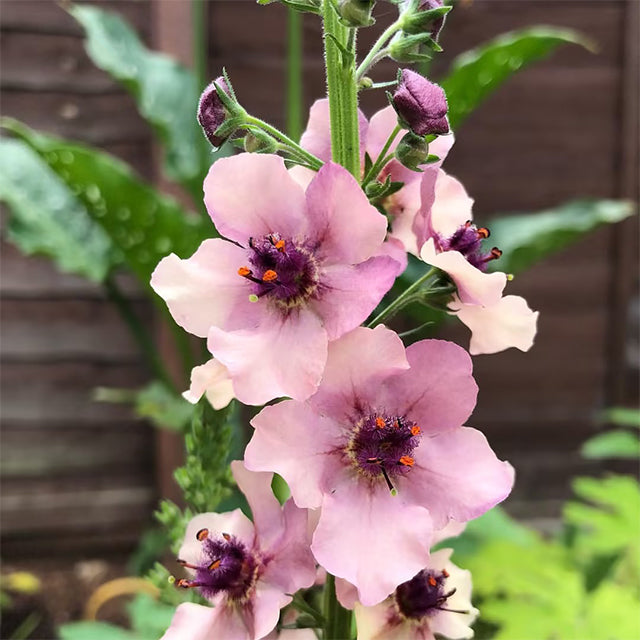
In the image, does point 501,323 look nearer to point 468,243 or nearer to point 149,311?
point 468,243

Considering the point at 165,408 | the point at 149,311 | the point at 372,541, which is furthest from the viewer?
the point at 149,311

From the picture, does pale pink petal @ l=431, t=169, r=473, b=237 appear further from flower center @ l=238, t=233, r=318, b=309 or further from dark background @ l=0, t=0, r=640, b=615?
dark background @ l=0, t=0, r=640, b=615

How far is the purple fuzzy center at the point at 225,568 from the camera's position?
0.37m

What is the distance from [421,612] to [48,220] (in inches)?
50.4

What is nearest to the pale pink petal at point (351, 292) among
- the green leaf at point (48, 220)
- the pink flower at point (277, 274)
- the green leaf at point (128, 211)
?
the pink flower at point (277, 274)

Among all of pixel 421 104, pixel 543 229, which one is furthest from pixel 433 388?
pixel 543 229

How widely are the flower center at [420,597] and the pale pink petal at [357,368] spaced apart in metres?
0.11

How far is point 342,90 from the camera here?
1.20ft

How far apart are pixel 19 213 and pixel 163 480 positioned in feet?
2.46

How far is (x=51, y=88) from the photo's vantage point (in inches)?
63.4

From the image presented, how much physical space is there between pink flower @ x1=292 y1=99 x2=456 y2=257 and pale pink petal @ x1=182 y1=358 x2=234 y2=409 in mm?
132

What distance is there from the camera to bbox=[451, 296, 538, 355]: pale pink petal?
38cm

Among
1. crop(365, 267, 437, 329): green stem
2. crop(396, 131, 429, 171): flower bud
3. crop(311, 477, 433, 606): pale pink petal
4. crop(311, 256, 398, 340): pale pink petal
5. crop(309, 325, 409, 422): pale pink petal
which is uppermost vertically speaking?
crop(396, 131, 429, 171): flower bud

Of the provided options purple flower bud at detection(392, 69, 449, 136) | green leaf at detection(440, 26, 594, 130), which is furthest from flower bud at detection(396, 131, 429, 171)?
green leaf at detection(440, 26, 594, 130)
